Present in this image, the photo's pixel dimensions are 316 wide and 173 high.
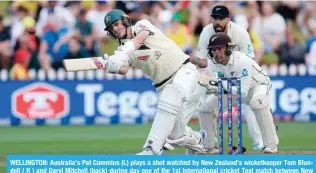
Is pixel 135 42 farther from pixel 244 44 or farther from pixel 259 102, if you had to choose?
pixel 244 44

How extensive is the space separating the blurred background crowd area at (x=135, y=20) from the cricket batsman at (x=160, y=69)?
26.8ft

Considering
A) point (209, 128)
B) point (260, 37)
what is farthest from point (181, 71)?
point (260, 37)

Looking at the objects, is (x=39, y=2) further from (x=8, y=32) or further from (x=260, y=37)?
(x=260, y=37)

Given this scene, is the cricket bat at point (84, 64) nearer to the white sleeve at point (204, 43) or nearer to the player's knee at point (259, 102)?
the player's knee at point (259, 102)

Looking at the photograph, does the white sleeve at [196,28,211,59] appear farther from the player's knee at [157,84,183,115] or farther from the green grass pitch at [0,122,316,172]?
the player's knee at [157,84,183,115]

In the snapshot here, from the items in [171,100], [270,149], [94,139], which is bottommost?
[270,149]

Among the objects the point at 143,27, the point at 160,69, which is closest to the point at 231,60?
the point at 160,69

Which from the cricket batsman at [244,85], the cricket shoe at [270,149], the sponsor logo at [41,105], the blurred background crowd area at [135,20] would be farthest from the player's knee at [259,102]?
the blurred background crowd area at [135,20]

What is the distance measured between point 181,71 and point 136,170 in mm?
2835

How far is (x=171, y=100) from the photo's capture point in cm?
1176

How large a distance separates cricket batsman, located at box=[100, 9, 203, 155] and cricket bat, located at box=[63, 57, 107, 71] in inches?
3.6

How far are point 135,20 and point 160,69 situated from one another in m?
9.40

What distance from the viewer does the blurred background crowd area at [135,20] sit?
68.1 ft

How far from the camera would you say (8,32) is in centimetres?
2120
